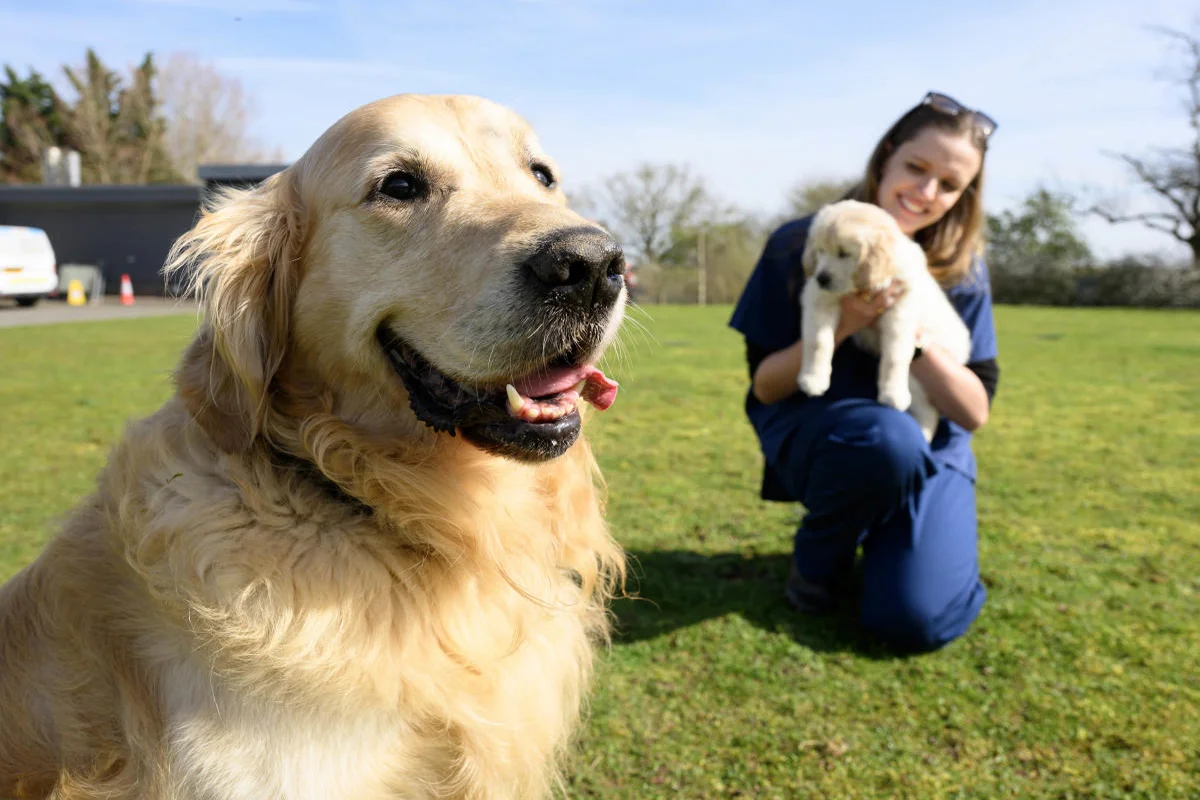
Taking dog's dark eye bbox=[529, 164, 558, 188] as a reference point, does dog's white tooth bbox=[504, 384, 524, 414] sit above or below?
below

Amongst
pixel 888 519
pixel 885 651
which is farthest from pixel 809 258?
pixel 885 651

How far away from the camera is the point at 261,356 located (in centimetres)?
212

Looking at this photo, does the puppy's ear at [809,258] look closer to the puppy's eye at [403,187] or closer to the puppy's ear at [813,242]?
the puppy's ear at [813,242]

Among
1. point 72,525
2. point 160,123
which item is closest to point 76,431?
point 72,525

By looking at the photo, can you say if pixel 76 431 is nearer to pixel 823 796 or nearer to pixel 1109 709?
pixel 823 796

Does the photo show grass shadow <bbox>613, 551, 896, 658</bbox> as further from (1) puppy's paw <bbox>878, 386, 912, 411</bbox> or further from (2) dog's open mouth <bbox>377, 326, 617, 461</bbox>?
(2) dog's open mouth <bbox>377, 326, 617, 461</bbox>

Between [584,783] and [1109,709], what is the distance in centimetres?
182

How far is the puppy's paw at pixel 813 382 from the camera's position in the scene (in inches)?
138

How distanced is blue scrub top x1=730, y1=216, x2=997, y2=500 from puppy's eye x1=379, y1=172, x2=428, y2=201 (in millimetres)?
2095

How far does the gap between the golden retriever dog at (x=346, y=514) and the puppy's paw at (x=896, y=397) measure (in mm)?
1719

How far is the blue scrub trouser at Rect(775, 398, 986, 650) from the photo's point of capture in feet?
11.0

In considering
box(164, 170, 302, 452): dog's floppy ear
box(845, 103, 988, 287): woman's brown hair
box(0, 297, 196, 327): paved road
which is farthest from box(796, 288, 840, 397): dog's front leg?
box(0, 297, 196, 327): paved road

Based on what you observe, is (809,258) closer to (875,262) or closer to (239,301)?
(875,262)

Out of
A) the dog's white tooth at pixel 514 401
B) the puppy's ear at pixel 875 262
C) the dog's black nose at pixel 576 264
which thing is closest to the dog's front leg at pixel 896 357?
the puppy's ear at pixel 875 262
